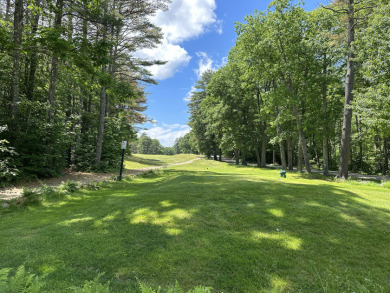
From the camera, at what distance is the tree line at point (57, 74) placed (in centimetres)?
732

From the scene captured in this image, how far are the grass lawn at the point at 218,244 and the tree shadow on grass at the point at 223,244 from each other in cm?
1

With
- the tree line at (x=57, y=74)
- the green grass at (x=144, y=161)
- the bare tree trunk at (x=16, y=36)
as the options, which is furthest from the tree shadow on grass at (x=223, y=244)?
the green grass at (x=144, y=161)

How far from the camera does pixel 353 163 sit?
78.0 ft

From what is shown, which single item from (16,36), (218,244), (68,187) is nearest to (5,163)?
(68,187)

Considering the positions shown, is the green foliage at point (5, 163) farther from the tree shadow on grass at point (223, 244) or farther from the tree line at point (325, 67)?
the tree line at point (325, 67)

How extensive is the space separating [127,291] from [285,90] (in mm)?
15835

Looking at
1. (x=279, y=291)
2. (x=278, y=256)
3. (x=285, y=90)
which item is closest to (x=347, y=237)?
(x=278, y=256)

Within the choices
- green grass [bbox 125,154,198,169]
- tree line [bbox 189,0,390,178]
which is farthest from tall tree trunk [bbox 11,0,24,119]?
tree line [bbox 189,0,390,178]

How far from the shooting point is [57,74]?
12.1 metres

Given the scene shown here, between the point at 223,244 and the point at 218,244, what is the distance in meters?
0.08

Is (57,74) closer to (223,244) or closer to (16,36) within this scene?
(16,36)

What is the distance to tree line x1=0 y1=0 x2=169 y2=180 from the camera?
24.0 feet

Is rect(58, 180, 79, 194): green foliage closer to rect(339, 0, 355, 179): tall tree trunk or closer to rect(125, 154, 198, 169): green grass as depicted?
rect(125, 154, 198, 169): green grass

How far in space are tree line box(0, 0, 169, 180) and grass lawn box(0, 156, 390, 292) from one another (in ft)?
12.9
